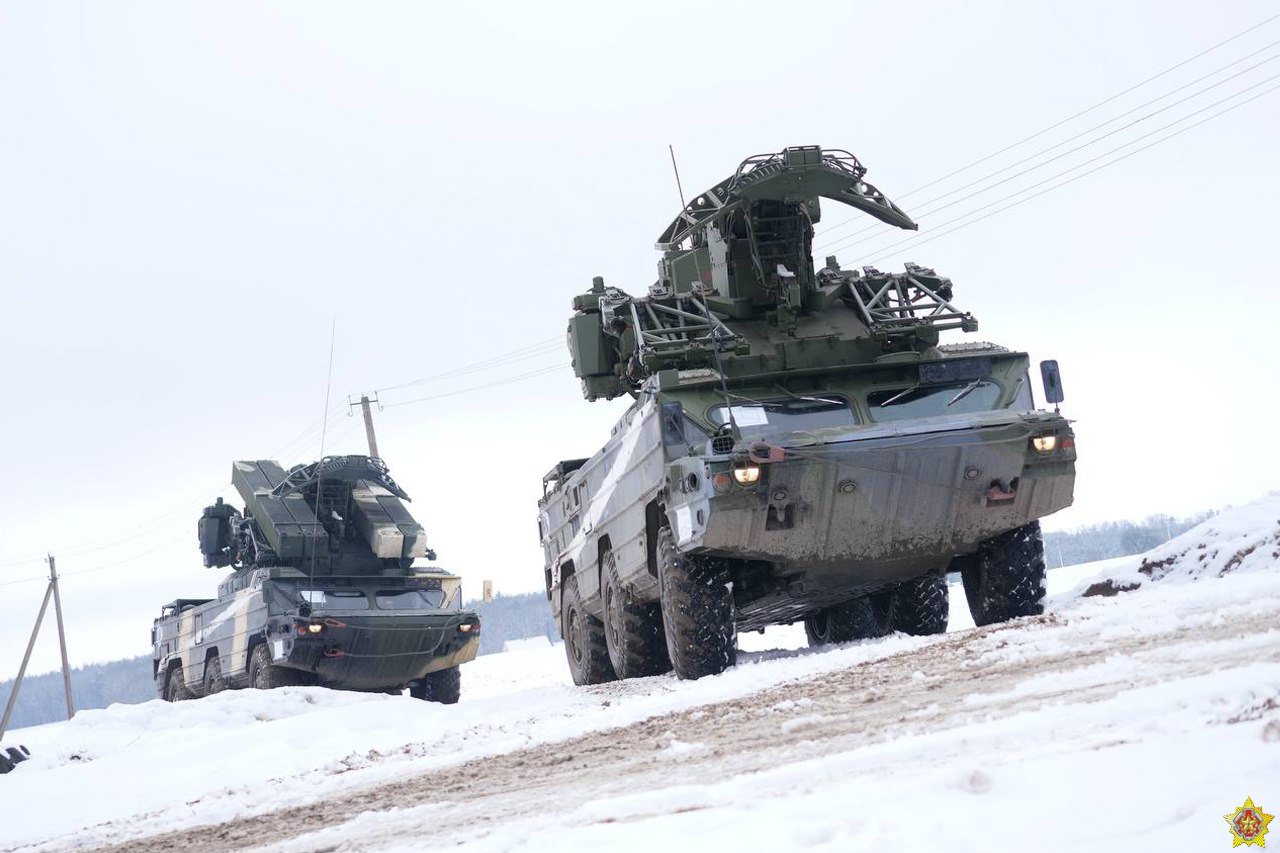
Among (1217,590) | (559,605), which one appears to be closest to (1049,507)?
(1217,590)

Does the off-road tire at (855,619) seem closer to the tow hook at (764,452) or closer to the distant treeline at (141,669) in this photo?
the tow hook at (764,452)

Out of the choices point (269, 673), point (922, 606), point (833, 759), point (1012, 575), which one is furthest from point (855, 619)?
point (269, 673)

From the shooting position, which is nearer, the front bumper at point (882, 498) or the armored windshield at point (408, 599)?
the front bumper at point (882, 498)

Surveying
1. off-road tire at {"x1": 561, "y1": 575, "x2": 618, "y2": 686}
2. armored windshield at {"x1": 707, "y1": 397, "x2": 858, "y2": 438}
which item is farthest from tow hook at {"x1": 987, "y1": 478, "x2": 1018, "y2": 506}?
off-road tire at {"x1": 561, "y1": 575, "x2": 618, "y2": 686}

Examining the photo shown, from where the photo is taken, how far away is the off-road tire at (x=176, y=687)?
2212 cm

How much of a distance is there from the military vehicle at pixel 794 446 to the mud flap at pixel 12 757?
16.6ft

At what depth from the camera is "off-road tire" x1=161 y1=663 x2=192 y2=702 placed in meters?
22.1

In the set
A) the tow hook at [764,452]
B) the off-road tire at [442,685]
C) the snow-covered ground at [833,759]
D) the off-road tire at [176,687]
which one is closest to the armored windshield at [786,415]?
the tow hook at [764,452]

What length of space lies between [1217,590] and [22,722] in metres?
147

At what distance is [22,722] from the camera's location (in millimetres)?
136250

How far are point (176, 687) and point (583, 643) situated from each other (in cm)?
1108

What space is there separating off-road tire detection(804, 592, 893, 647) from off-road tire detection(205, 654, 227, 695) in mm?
10458

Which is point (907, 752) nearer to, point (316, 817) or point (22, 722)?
point (316, 817)

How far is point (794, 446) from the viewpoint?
8.54 m
